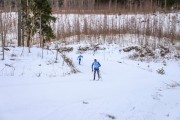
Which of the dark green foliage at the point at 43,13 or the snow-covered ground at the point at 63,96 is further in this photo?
the dark green foliage at the point at 43,13

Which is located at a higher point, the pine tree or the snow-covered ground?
the pine tree

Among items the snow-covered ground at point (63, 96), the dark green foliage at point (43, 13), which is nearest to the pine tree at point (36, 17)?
the dark green foliage at point (43, 13)

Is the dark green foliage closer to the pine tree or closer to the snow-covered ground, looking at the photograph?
the pine tree

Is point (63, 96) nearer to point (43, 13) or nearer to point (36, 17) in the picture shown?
point (43, 13)

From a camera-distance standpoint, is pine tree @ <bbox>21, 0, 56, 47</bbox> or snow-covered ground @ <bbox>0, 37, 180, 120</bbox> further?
pine tree @ <bbox>21, 0, 56, 47</bbox>

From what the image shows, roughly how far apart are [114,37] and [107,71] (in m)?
14.7

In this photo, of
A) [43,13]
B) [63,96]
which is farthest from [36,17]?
[63,96]

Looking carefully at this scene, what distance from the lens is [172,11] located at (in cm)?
5134

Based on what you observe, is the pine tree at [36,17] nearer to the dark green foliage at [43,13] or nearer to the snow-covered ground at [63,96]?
the dark green foliage at [43,13]

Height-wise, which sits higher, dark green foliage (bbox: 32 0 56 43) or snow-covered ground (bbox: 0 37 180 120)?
dark green foliage (bbox: 32 0 56 43)

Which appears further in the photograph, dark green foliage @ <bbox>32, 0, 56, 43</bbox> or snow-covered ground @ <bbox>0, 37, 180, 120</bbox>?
dark green foliage @ <bbox>32, 0, 56, 43</bbox>

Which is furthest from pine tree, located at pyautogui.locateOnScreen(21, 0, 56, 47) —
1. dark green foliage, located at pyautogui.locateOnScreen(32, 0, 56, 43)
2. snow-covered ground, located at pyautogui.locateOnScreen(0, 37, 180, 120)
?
snow-covered ground, located at pyautogui.locateOnScreen(0, 37, 180, 120)

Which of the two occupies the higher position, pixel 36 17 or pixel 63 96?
pixel 36 17

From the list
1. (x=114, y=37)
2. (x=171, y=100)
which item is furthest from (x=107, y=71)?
(x=114, y=37)
